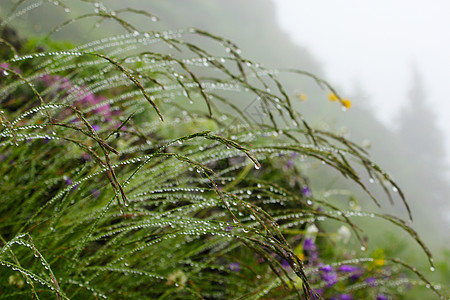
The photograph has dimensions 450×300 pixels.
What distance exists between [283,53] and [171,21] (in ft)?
17.0

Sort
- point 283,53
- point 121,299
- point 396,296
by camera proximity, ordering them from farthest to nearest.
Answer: point 283,53, point 396,296, point 121,299

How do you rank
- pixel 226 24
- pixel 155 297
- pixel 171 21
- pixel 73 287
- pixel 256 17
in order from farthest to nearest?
pixel 256 17 → pixel 226 24 → pixel 171 21 → pixel 155 297 → pixel 73 287

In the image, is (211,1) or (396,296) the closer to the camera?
→ (396,296)

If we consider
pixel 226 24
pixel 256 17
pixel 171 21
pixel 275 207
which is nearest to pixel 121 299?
pixel 275 207

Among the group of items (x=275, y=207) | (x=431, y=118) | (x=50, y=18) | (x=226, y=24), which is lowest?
(x=275, y=207)

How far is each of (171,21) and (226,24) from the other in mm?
2620

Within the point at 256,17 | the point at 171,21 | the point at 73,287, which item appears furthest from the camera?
the point at 256,17

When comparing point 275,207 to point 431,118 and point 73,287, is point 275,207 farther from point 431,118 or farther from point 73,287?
point 431,118

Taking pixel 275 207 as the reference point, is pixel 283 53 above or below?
above

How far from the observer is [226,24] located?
10.8 meters

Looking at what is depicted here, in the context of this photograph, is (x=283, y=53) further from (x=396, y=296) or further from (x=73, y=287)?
(x=73, y=287)

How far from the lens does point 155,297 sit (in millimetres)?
1077

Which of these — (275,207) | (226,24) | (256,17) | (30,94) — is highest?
(256,17)

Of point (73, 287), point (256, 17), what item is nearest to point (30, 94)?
→ point (73, 287)
